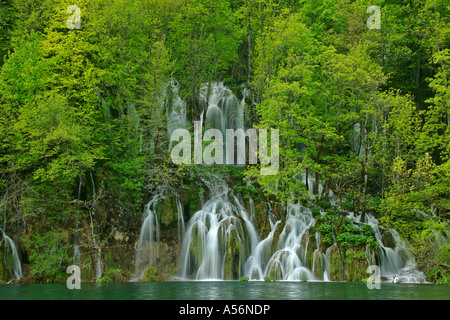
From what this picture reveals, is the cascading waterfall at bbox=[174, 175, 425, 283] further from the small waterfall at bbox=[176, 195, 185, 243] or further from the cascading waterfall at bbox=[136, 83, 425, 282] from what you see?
the small waterfall at bbox=[176, 195, 185, 243]

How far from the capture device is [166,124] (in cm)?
2669

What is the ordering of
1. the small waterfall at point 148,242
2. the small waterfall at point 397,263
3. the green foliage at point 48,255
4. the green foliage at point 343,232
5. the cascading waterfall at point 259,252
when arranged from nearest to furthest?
the green foliage at point 48,255 < the small waterfall at point 397,263 < the cascading waterfall at point 259,252 < the green foliage at point 343,232 < the small waterfall at point 148,242

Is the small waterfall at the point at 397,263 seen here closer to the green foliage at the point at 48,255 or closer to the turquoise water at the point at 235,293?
the turquoise water at the point at 235,293

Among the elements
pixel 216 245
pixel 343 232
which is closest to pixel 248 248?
pixel 216 245

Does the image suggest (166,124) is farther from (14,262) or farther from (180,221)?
(14,262)

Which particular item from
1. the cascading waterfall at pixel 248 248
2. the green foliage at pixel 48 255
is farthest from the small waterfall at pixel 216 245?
the green foliage at pixel 48 255

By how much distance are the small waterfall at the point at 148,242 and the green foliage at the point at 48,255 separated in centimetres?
392

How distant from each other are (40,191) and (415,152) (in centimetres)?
2334

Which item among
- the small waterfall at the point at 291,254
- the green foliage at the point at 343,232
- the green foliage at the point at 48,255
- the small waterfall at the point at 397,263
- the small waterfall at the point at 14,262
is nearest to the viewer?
the green foliage at the point at 48,255

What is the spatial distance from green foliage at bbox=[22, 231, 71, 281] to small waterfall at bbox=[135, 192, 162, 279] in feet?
12.9

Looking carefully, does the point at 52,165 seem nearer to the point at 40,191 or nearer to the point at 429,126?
the point at 40,191

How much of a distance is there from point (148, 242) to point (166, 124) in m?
7.71

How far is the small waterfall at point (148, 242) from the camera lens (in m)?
23.3

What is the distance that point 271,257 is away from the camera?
886 inches
